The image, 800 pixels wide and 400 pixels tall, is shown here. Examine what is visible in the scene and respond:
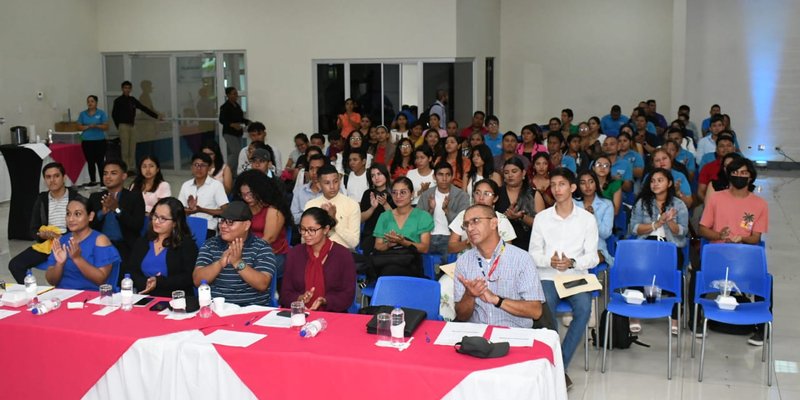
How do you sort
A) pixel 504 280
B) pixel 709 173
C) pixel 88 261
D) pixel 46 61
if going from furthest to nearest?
pixel 46 61, pixel 709 173, pixel 88 261, pixel 504 280

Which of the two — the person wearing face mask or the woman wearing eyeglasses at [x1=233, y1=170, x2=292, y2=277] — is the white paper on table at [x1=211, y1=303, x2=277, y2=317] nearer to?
the woman wearing eyeglasses at [x1=233, y1=170, x2=292, y2=277]

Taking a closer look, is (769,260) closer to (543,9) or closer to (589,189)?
(589,189)

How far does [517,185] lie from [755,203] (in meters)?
1.81

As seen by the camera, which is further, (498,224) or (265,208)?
(265,208)

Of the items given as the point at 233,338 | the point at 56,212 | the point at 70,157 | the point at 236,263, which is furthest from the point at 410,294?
the point at 70,157

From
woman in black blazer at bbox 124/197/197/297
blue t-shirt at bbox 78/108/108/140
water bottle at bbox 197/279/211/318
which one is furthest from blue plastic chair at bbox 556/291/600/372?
blue t-shirt at bbox 78/108/108/140

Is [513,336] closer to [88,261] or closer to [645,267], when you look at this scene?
[645,267]

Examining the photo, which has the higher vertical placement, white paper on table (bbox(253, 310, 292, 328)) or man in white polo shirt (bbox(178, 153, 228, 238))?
man in white polo shirt (bbox(178, 153, 228, 238))

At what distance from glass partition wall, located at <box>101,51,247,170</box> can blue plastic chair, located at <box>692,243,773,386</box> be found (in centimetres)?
1050

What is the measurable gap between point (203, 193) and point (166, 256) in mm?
2198

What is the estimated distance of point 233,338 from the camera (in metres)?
4.09

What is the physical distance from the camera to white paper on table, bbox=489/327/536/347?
392 centimetres

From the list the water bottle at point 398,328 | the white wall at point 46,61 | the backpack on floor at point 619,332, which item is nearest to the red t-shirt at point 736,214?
the backpack on floor at point 619,332

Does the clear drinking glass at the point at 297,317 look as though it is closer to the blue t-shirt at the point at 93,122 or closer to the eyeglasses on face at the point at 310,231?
the eyeglasses on face at the point at 310,231
